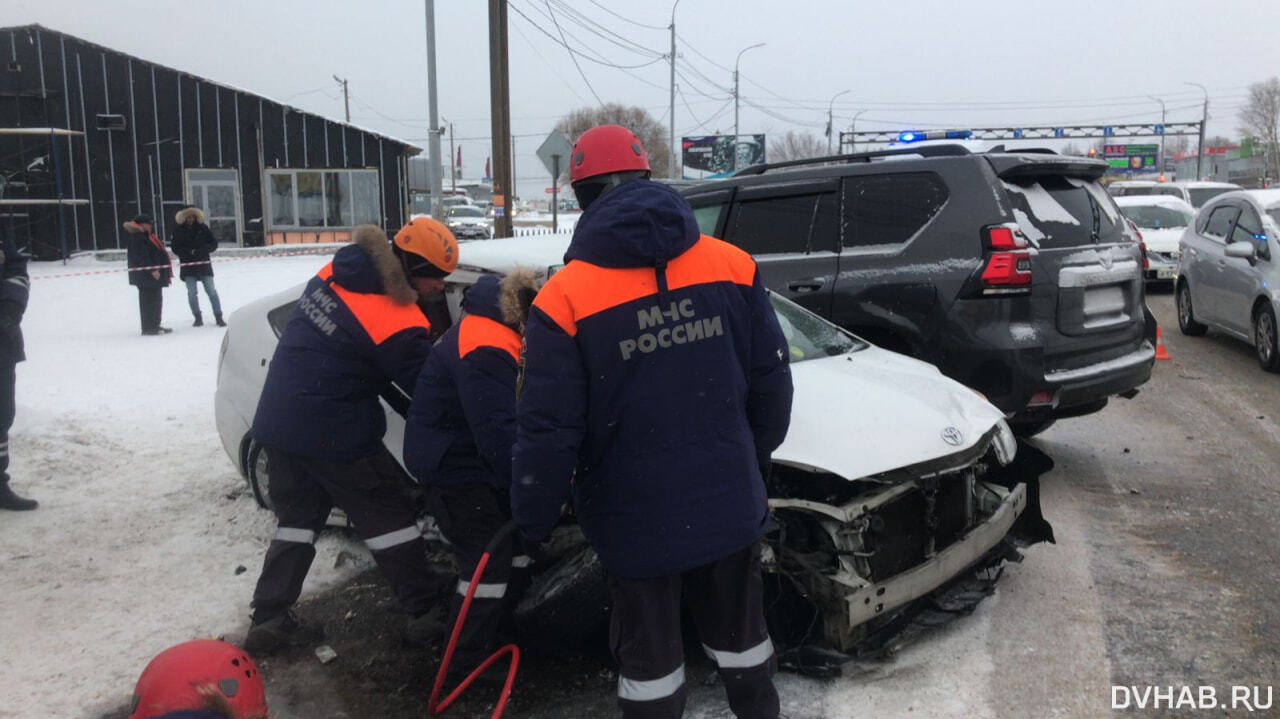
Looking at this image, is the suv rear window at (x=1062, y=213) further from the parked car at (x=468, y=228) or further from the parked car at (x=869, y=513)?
the parked car at (x=468, y=228)

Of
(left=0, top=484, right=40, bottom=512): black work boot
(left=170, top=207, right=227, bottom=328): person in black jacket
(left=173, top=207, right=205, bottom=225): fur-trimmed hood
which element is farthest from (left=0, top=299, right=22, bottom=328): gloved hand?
(left=173, top=207, right=205, bottom=225): fur-trimmed hood

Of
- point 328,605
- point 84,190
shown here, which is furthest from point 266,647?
point 84,190

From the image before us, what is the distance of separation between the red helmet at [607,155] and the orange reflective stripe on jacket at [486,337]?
0.93 meters

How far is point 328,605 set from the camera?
425 cm

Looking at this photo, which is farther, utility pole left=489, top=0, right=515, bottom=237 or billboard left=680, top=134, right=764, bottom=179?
billboard left=680, top=134, right=764, bottom=179

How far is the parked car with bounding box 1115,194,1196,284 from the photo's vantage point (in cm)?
1450

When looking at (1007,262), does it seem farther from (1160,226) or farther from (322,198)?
(322,198)

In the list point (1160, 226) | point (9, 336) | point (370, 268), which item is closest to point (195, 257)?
point (9, 336)

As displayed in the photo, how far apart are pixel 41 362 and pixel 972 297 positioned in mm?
8954

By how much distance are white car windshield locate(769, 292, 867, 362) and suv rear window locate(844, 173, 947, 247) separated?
105 cm

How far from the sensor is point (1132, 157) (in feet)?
220

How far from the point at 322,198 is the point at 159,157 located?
179 inches
